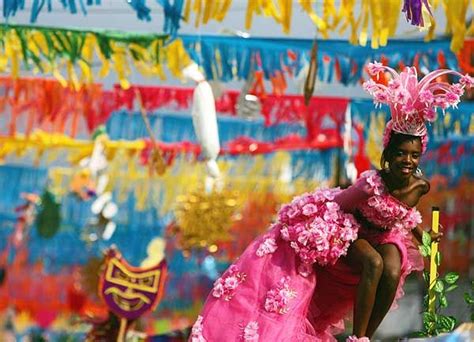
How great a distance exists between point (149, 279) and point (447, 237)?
2195 millimetres

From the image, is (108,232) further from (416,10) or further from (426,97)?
(426,97)

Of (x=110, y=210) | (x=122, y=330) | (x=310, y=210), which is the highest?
(x=310, y=210)

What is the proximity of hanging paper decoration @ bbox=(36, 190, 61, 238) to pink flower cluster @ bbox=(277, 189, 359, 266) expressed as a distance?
13.1 feet

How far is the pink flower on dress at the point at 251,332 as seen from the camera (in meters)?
4.46

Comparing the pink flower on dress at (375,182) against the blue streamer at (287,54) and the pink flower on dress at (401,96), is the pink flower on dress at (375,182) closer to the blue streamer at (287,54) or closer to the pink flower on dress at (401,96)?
the pink flower on dress at (401,96)

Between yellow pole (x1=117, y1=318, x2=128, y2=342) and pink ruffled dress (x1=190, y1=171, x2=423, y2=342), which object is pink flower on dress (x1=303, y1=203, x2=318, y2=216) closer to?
pink ruffled dress (x1=190, y1=171, x2=423, y2=342)

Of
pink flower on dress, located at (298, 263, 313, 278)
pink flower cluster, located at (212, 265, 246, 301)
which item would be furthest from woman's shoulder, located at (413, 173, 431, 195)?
pink flower cluster, located at (212, 265, 246, 301)

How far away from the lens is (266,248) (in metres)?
4.65

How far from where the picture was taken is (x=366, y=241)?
4.54 meters

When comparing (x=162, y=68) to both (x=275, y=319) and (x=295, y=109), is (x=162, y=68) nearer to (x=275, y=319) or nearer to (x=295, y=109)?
(x=295, y=109)

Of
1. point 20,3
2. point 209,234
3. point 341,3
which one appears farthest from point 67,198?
point 341,3

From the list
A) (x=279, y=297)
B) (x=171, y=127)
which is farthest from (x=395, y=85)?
(x=171, y=127)

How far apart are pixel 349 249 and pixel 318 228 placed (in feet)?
0.49

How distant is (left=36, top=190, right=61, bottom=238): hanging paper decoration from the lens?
838 cm
